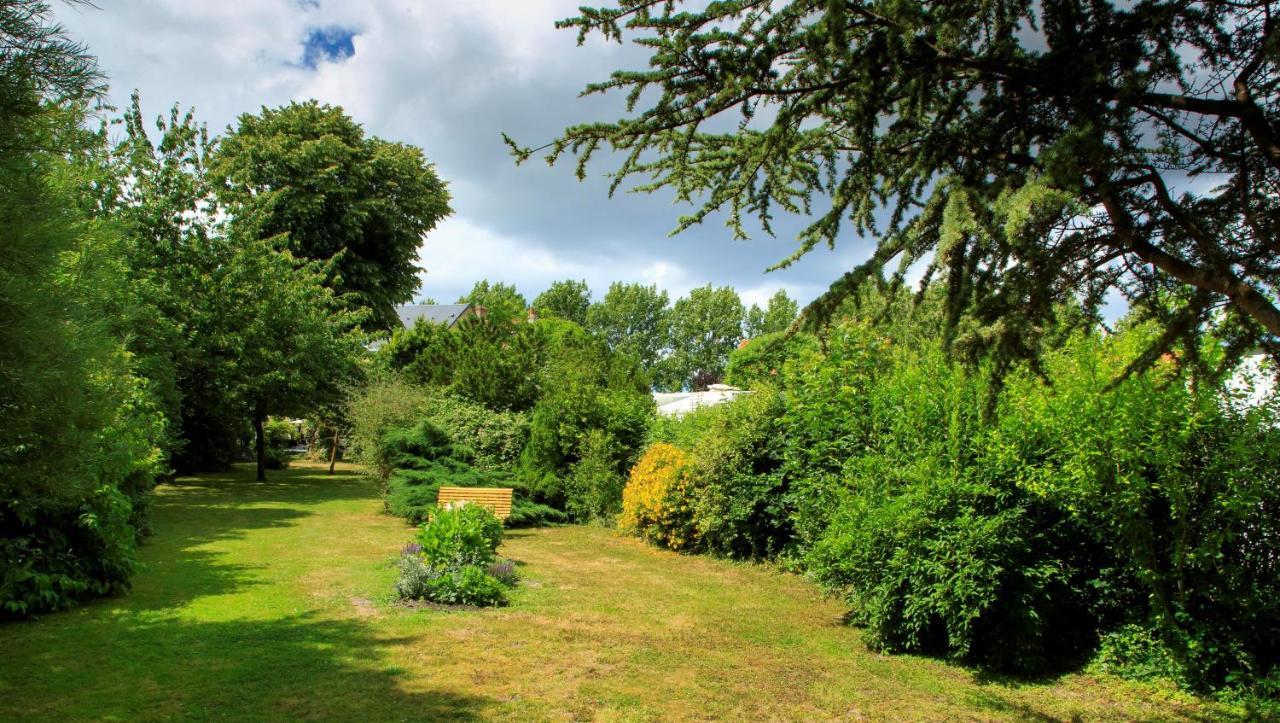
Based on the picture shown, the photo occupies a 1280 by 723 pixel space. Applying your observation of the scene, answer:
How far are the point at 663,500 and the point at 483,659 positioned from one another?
7.05 meters

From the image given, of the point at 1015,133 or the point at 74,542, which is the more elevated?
the point at 1015,133

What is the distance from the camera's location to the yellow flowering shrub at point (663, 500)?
42.6ft

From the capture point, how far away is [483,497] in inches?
582

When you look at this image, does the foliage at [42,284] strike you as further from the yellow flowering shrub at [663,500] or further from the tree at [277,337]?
the tree at [277,337]

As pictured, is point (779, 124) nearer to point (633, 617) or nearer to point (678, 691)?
point (678, 691)

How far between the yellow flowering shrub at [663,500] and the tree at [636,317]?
173ft

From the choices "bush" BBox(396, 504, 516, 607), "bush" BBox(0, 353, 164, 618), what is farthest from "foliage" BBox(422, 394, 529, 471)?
"bush" BBox(0, 353, 164, 618)

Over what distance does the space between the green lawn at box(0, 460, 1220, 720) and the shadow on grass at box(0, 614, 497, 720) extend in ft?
0.06

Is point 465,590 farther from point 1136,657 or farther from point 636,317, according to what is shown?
point 636,317

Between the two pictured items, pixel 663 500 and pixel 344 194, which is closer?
pixel 663 500

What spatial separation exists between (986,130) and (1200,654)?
474cm

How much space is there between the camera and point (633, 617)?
27.1ft

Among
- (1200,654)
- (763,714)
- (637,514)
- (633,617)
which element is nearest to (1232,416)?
(1200,654)

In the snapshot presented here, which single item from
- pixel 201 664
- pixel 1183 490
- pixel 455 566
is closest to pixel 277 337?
pixel 455 566
